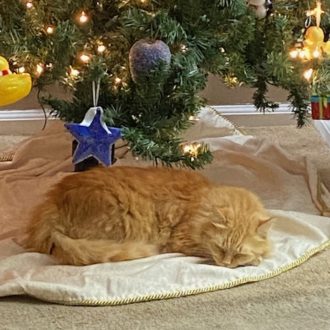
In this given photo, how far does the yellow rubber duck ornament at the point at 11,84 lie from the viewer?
1.66 metres

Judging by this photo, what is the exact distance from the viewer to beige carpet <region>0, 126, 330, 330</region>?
1422 mm

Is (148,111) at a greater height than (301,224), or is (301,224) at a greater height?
(148,111)

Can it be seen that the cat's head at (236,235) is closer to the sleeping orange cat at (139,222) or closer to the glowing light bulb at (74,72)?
the sleeping orange cat at (139,222)

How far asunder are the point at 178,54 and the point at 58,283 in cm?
65

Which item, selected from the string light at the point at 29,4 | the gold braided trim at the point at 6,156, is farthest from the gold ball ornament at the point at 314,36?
the gold braided trim at the point at 6,156

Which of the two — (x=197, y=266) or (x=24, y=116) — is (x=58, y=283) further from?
(x=24, y=116)

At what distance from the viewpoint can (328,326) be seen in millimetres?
1424

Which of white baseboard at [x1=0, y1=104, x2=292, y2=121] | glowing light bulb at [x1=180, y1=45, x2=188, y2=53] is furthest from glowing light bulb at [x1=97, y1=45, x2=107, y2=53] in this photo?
white baseboard at [x1=0, y1=104, x2=292, y2=121]

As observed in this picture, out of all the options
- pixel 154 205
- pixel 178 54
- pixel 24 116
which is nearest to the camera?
pixel 154 205

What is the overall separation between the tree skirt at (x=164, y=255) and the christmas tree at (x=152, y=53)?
24cm

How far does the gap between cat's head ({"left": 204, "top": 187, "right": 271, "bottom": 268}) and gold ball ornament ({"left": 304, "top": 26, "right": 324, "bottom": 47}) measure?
0.54m

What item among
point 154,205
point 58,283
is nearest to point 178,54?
point 154,205

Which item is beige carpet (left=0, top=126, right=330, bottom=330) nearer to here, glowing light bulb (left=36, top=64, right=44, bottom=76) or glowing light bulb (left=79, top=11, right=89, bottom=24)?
glowing light bulb (left=36, top=64, right=44, bottom=76)

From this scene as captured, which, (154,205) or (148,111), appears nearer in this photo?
(154,205)
